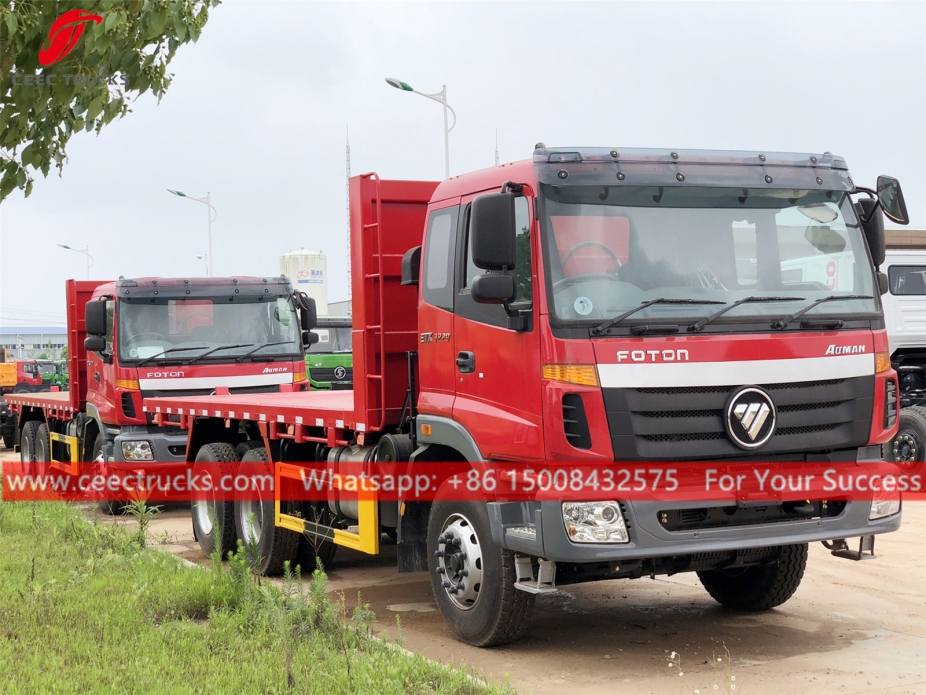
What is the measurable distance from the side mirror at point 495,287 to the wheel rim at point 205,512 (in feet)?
15.7

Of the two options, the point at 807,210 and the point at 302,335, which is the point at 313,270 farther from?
the point at 807,210

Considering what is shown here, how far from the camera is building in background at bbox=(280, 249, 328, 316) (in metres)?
56.8

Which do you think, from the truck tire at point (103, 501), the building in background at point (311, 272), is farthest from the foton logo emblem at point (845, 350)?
the building in background at point (311, 272)

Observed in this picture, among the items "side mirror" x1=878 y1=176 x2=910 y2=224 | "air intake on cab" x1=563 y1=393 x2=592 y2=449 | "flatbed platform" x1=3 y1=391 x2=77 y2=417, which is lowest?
"flatbed platform" x1=3 y1=391 x2=77 y2=417

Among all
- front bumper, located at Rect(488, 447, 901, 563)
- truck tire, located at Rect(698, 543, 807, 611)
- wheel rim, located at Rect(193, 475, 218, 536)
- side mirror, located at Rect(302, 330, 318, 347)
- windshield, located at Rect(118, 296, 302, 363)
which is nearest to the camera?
front bumper, located at Rect(488, 447, 901, 563)

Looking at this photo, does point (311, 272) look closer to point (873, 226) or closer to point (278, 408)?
point (278, 408)

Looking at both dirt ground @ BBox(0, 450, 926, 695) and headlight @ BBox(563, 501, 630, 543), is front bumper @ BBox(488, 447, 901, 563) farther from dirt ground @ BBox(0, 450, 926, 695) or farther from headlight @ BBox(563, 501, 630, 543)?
dirt ground @ BBox(0, 450, 926, 695)

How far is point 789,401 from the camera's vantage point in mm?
6043

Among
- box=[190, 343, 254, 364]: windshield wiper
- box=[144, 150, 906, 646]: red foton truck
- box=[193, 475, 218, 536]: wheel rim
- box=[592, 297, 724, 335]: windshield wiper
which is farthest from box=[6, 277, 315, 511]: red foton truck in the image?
box=[592, 297, 724, 335]: windshield wiper

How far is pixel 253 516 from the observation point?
372 inches

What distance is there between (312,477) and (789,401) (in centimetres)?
383

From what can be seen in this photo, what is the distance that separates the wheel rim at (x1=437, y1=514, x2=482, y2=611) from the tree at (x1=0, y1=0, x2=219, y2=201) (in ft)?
9.60

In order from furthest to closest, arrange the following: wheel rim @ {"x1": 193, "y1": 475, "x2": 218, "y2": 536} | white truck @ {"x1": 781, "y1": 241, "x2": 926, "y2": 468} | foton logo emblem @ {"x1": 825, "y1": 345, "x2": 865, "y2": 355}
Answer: white truck @ {"x1": 781, "y1": 241, "x2": 926, "y2": 468} < wheel rim @ {"x1": 193, "y1": 475, "x2": 218, "y2": 536} < foton logo emblem @ {"x1": 825, "y1": 345, "x2": 865, "y2": 355}

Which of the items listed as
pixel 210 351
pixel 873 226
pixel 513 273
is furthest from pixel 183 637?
pixel 210 351
